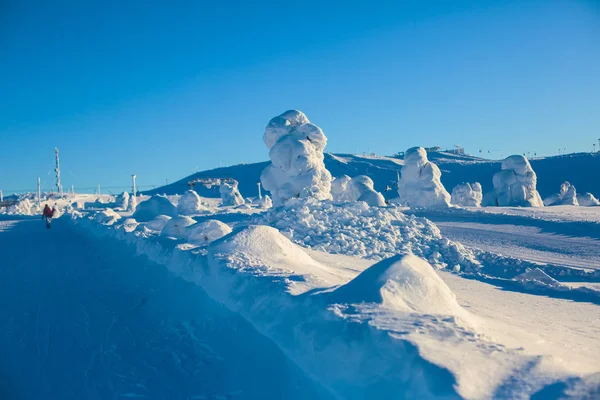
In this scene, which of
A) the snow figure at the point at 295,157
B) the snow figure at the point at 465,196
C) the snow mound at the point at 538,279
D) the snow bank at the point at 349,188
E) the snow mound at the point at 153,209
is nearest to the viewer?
the snow mound at the point at 538,279

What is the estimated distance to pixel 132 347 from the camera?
4.71 m

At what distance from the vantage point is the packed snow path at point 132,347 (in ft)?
12.4

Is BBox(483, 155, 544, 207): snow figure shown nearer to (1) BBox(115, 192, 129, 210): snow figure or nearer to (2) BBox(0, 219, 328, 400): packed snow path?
(2) BBox(0, 219, 328, 400): packed snow path

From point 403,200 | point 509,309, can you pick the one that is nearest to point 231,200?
point 403,200

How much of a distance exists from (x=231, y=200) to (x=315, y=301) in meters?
41.1

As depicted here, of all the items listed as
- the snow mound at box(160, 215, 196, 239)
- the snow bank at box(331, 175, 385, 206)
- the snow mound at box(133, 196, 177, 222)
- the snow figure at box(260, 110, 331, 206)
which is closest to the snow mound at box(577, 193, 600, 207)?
the snow bank at box(331, 175, 385, 206)

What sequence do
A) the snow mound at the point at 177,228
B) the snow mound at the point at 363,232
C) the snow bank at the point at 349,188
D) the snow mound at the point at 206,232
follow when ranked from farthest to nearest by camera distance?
the snow bank at the point at 349,188, the snow mound at the point at 177,228, the snow mound at the point at 363,232, the snow mound at the point at 206,232

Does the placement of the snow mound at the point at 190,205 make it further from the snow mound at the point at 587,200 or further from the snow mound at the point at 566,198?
the snow mound at the point at 587,200

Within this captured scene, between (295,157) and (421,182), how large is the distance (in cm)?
1121

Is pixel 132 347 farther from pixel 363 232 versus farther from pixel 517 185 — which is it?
pixel 517 185

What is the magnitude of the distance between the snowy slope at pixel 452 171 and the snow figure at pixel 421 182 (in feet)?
121

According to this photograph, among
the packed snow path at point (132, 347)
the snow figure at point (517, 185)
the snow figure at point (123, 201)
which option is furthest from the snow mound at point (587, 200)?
the snow figure at point (123, 201)

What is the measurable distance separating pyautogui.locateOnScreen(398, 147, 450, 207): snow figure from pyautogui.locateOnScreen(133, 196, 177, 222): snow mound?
14613 mm

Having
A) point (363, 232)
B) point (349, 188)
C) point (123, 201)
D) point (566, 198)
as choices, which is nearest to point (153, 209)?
point (349, 188)
